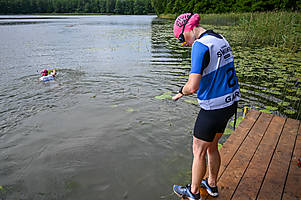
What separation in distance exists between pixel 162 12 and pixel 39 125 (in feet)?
301

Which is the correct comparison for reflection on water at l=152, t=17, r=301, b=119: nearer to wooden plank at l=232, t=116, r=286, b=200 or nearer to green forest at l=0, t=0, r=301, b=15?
wooden plank at l=232, t=116, r=286, b=200

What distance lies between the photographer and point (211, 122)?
7.22 feet

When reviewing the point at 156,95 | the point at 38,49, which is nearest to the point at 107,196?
the point at 156,95

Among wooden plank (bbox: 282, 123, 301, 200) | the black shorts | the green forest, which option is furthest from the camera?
the green forest

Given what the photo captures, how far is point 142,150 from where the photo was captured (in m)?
4.45

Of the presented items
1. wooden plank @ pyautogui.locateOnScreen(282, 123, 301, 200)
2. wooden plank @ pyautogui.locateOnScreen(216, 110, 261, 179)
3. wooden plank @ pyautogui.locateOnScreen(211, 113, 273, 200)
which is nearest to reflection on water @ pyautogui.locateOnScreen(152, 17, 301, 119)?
wooden plank @ pyautogui.locateOnScreen(216, 110, 261, 179)

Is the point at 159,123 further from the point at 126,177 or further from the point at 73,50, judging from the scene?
the point at 73,50

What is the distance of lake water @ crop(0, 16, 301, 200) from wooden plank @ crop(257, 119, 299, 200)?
127 centimetres

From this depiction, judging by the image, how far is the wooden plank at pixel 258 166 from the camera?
275cm

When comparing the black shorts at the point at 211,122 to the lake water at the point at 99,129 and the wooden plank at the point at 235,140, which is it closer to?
the wooden plank at the point at 235,140

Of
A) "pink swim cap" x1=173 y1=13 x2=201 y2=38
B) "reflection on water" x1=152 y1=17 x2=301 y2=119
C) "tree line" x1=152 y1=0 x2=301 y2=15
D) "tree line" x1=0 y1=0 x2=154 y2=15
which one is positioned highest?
"tree line" x1=0 y1=0 x2=154 y2=15

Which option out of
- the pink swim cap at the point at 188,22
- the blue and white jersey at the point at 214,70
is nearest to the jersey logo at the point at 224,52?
the blue and white jersey at the point at 214,70

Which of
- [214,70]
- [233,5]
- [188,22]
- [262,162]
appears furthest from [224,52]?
[233,5]

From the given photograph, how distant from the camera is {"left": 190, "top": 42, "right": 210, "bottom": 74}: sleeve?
2020 millimetres
